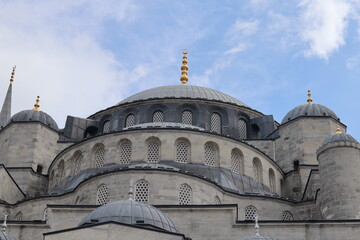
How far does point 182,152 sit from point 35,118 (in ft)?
31.3

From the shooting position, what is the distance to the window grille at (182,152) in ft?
101

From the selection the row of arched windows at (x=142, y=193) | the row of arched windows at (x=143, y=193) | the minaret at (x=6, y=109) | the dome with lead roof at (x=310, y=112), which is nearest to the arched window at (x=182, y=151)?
the row of arched windows at (x=143, y=193)

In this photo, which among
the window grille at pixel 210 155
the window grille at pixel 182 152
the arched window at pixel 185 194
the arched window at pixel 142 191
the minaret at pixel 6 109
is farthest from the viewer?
the minaret at pixel 6 109

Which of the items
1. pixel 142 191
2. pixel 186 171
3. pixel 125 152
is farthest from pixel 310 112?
pixel 142 191

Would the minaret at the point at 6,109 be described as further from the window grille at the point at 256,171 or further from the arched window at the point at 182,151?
the window grille at the point at 256,171

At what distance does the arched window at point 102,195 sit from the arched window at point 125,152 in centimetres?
Result: 283

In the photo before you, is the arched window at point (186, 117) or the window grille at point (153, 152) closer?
the window grille at point (153, 152)

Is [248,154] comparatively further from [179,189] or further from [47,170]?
[47,170]

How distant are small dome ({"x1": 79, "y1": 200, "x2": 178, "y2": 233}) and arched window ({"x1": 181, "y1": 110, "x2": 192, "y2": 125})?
45.9 ft

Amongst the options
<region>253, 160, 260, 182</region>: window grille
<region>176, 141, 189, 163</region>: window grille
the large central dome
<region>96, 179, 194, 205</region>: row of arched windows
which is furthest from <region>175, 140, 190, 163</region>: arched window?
the large central dome

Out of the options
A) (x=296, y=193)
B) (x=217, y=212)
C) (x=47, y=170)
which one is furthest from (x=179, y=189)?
(x=47, y=170)

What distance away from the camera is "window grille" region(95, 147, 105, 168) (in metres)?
31.3

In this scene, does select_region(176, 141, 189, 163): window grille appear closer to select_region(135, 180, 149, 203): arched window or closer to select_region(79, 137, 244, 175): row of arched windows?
select_region(79, 137, 244, 175): row of arched windows

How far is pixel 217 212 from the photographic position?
26188mm
